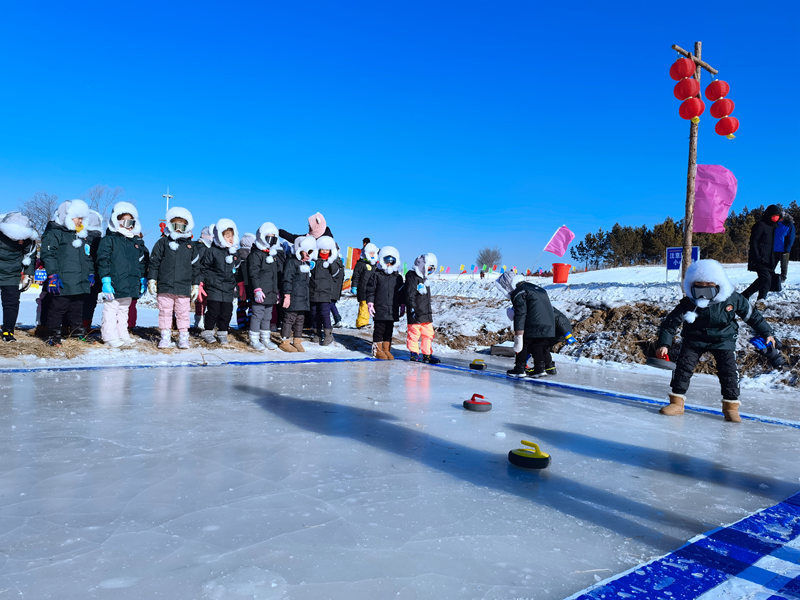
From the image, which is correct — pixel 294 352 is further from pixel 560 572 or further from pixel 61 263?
pixel 560 572

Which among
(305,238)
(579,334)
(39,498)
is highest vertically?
(305,238)

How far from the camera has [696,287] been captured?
504cm

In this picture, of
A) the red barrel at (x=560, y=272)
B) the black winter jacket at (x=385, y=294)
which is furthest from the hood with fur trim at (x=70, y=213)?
the red barrel at (x=560, y=272)

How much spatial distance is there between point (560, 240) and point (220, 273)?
569 cm

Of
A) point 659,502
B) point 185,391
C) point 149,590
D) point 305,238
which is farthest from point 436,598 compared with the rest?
point 305,238

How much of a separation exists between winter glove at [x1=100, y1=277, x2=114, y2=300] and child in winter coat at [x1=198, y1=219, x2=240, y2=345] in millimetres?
1317

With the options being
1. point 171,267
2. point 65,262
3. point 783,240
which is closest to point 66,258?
point 65,262

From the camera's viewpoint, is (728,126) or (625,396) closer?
(625,396)

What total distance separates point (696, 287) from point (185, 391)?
16.5ft

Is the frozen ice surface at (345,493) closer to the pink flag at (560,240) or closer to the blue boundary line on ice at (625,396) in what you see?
the blue boundary line on ice at (625,396)

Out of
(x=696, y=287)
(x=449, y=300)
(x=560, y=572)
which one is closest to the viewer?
(x=560, y=572)

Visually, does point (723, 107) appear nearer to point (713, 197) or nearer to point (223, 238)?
point (713, 197)

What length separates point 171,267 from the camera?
7.91 metres

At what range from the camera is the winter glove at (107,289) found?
24.6ft
